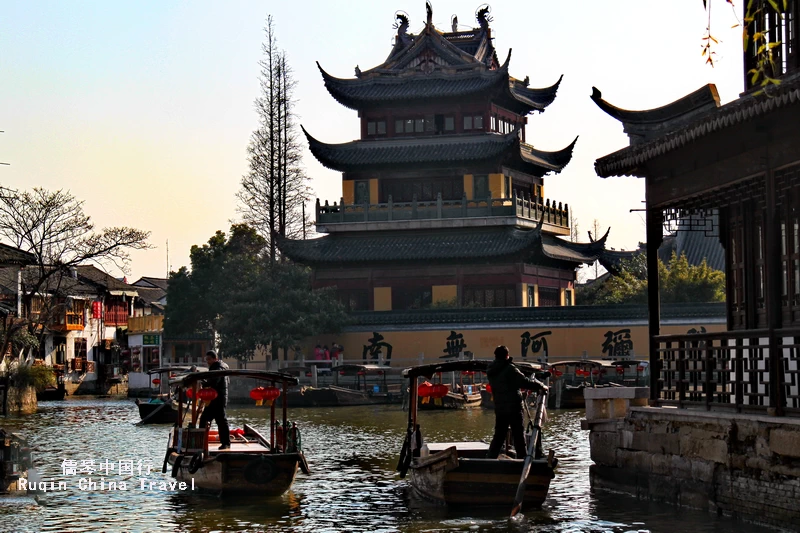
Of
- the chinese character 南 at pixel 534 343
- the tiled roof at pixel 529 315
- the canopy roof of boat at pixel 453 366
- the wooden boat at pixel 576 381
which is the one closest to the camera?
the canopy roof of boat at pixel 453 366

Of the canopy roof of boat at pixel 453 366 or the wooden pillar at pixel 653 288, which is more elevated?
the wooden pillar at pixel 653 288

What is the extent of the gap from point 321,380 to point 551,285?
42.2ft

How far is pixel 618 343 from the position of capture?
46.7 m

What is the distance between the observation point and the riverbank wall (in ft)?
45.3

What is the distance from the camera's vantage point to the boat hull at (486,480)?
16422 mm

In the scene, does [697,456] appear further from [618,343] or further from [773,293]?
[618,343]

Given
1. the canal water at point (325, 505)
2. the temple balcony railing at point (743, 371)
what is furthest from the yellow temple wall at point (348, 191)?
the temple balcony railing at point (743, 371)

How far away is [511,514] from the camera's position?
636 inches

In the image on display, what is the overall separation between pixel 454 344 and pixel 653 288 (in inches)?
1190

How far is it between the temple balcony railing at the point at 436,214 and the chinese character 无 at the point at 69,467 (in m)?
28.8

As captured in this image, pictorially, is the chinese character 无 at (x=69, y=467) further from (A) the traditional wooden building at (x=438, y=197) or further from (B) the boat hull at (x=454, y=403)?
(A) the traditional wooden building at (x=438, y=197)

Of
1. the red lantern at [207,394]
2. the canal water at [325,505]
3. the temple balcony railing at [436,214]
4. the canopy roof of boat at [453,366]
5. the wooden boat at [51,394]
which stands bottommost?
the canal water at [325,505]

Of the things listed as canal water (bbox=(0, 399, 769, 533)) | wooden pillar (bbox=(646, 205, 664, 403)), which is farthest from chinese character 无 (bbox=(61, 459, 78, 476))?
wooden pillar (bbox=(646, 205, 664, 403))

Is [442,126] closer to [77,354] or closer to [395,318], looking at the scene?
[395,318]
